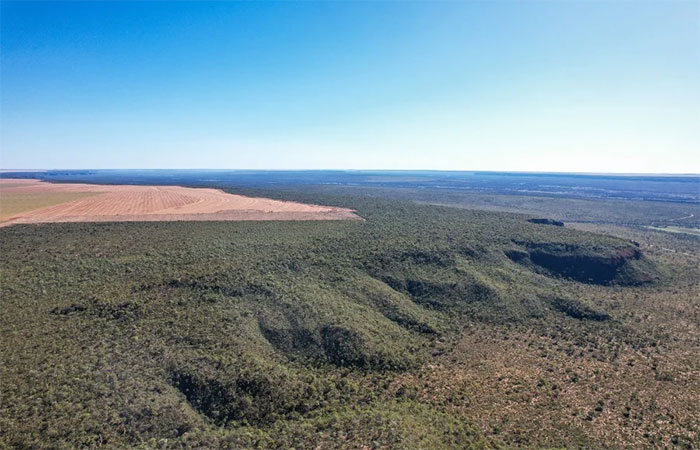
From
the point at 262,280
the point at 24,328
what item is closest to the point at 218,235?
the point at 262,280

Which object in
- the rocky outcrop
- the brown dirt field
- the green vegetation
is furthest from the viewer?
the brown dirt field

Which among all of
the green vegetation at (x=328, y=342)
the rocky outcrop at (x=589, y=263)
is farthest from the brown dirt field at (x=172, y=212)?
the rocky outcrop at (x=589, y=263)

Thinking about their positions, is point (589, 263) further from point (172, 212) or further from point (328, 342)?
point (172, 212)

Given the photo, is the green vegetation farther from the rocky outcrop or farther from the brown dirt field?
the brown dirt field

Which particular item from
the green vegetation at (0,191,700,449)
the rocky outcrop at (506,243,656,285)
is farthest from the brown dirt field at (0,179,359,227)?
the rocky outcrop at (506,243,656,285)

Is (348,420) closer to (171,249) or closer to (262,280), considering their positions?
(262,280)

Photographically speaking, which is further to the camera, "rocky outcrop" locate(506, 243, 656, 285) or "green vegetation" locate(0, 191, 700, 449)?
"rocky outcrop" locate(506, 243, 656, 285)

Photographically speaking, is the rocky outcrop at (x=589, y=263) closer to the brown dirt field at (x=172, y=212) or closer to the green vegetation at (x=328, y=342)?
the green vegetation at (x=328, y=342)

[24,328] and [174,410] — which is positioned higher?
[24,328]
